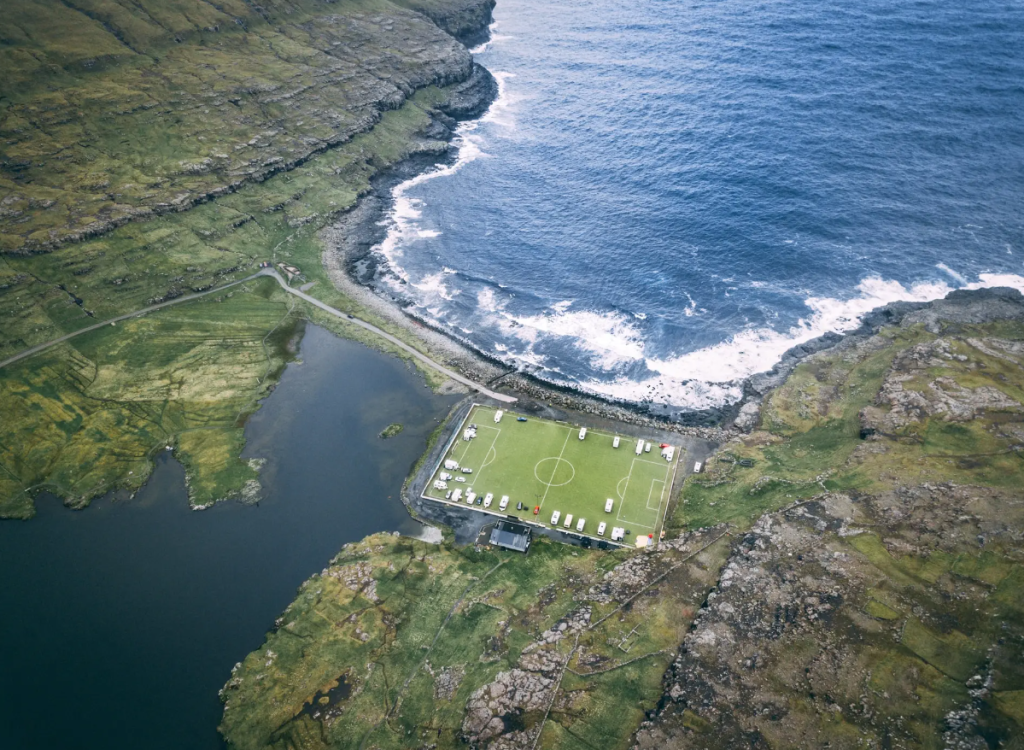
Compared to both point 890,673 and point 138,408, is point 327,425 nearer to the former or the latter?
point 138,408

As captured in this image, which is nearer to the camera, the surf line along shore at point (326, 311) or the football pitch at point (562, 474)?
the football pitch at point (562, 474)

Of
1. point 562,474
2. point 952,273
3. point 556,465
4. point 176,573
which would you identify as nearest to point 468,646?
point 562,474

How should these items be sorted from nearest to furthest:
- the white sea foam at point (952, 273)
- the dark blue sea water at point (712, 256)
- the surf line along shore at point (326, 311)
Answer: the surf line along shore at point (326, 311) → the dark blue sea water at point (712, 256) → the white sea foam at point (952, 273)

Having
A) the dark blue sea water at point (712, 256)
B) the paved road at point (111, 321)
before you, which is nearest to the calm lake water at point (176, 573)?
the dark blue sea water at point (712, 256)

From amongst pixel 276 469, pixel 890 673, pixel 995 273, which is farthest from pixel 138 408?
pixel 995 273

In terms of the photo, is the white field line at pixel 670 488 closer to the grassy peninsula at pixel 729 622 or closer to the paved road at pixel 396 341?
the grassy peninsula at pixel 729 622

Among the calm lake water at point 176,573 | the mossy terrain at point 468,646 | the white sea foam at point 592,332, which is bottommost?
the calm lake water at point 176,573

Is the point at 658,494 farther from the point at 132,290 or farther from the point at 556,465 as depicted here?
the point at 132,290
